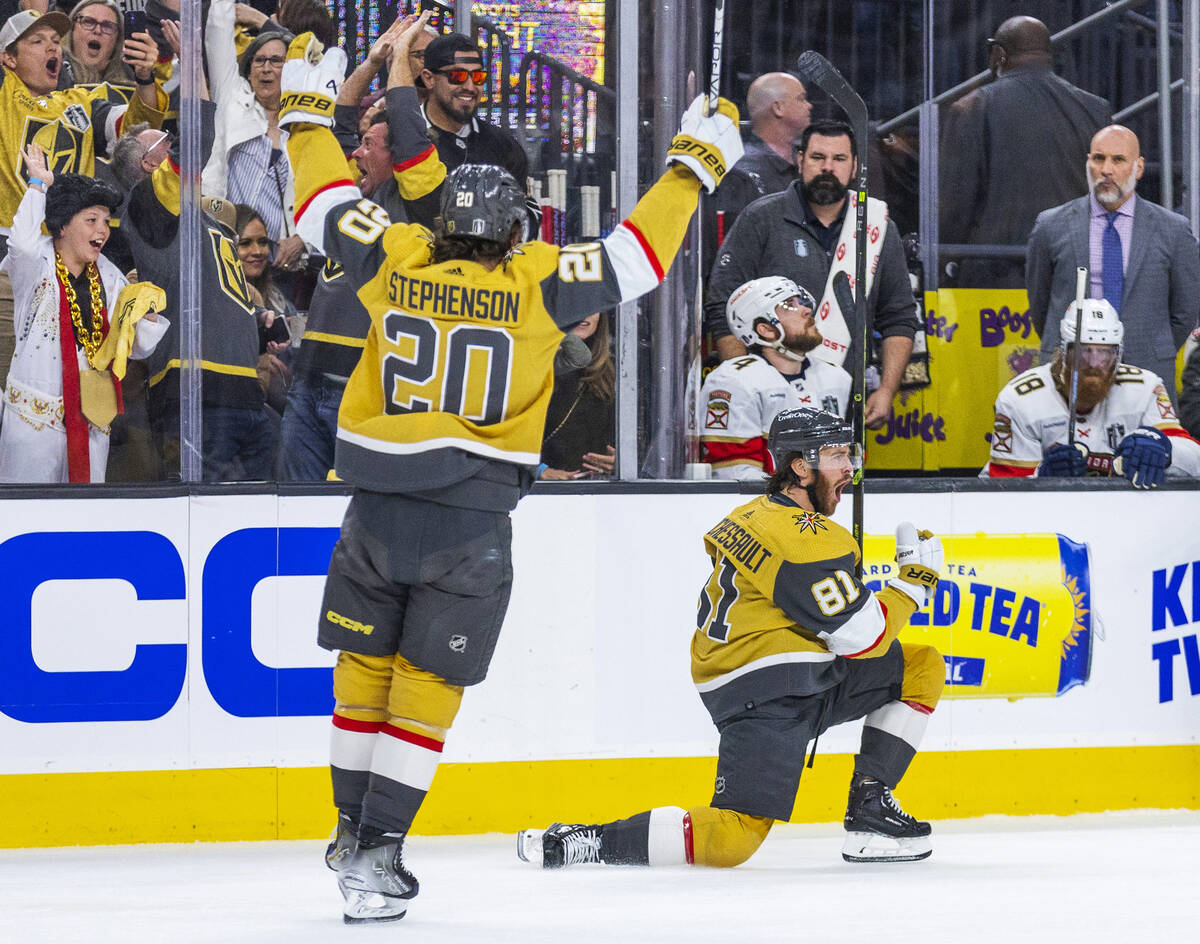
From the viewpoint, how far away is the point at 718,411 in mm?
4488

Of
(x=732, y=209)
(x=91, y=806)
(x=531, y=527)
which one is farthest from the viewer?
(x=732, y=209)

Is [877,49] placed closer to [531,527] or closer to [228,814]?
[531,527]

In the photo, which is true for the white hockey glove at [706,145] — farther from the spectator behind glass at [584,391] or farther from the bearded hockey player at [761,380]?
the bearded hockey player at [761,380]

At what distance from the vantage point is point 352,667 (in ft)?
10.1

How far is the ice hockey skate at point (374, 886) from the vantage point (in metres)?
2.96

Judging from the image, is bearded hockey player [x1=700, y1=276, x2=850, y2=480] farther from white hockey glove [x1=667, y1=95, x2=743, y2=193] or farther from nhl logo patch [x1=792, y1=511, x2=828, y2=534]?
white hockey glove [x1=667, y1=95, x2=743, y2=193]

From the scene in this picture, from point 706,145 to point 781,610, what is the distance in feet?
3.34

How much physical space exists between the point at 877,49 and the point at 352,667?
11.1ft

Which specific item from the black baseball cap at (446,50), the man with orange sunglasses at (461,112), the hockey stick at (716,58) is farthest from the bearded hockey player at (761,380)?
the black baseball cap at (446,50)

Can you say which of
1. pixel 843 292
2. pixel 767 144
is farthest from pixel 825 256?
pixel 767 144

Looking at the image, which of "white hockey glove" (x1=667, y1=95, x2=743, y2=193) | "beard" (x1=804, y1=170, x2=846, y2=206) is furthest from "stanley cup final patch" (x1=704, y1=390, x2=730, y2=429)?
"white hockey glove" (x1=667, y1=95, x2=743, y2=193)

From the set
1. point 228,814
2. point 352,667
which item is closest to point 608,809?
point 228,814

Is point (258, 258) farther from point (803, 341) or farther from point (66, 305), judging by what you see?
point (803, 341)

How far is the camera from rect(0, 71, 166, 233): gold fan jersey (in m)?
4.28
